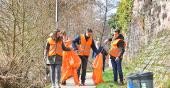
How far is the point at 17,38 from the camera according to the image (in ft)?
77.3

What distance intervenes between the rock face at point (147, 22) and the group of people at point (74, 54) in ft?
3.56

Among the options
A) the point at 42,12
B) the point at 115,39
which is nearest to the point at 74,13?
the point at 42,12

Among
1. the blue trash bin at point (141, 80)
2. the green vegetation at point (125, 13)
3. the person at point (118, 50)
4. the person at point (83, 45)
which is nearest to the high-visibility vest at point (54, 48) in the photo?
the person at point (83, 45)

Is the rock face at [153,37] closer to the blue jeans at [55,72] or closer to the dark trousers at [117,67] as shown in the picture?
the dark trousers at [117,67]

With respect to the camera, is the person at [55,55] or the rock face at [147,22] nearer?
the person at [55,55]

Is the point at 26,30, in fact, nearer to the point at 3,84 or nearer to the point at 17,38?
the point at 17,38

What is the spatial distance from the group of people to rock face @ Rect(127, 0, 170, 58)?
3.56 ft

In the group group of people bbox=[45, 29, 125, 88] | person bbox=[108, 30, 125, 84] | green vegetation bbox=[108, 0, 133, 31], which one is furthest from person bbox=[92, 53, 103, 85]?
green vegetation bbox=[108, 0, 133, 31]

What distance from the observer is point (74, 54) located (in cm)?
1814

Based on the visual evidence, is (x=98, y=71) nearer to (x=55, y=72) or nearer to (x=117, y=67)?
(x=117, y=67)

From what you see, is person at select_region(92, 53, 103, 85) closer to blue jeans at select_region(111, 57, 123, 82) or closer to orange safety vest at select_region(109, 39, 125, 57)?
blue jeans at select_region(111, 57, 123, 82)

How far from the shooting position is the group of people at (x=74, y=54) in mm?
16469

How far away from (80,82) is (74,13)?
828 inches

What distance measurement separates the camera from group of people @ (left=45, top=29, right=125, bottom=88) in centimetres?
1647
